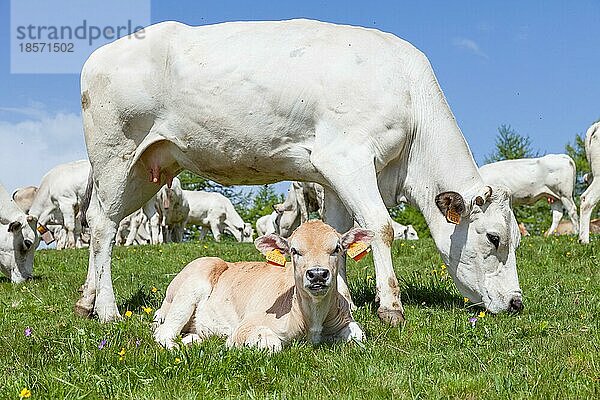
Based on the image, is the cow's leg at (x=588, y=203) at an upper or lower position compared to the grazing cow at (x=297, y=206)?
upper

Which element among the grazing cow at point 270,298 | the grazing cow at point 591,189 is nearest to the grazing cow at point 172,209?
the grazing cow at point 591,189

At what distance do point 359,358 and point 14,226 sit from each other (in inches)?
436

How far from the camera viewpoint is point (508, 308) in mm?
7625

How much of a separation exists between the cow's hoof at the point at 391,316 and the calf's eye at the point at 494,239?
57.9 inches

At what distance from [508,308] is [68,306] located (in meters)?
5.28

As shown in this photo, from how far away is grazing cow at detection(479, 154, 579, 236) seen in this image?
88.8 feet

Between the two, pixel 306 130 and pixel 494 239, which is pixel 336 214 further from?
pixel 494 239

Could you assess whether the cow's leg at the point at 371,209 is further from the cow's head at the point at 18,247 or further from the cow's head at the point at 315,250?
the cow's head at the point at 18,247

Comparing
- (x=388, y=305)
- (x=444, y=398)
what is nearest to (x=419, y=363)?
(x=444, y=398)

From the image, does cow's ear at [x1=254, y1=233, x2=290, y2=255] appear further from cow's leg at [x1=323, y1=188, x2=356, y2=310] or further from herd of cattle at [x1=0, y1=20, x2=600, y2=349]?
cow's leg at [x1=323, y1=188, x2=356, y2=310]

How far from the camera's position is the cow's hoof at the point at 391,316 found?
22.5ft

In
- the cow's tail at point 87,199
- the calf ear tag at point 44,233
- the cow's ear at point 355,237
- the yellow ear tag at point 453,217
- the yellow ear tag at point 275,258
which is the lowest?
the calf ear tag at point 44,233

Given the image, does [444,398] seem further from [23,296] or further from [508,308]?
[23,296]

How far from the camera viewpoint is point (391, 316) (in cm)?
691
